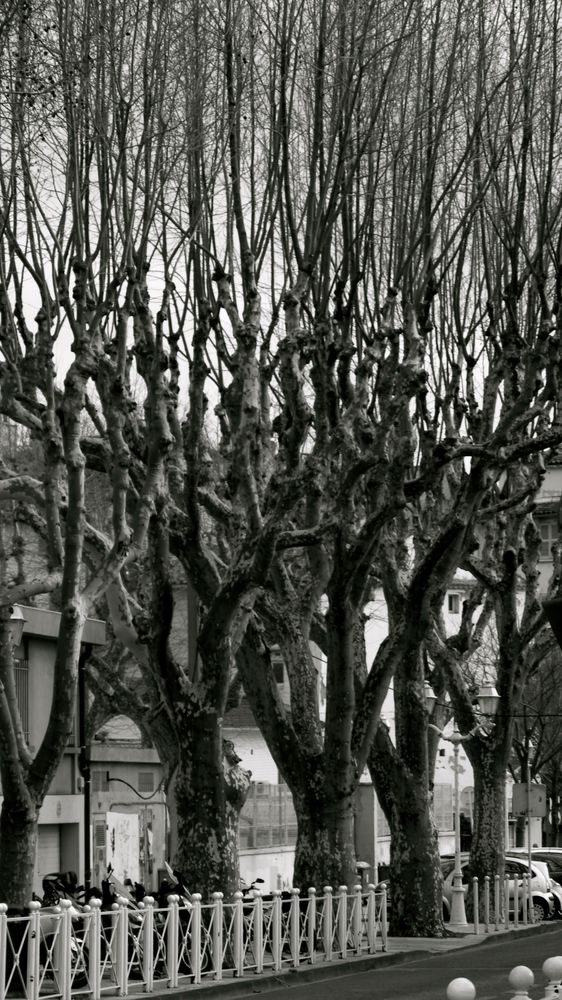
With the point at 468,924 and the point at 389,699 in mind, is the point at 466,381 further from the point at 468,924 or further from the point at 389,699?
the point at 389,699

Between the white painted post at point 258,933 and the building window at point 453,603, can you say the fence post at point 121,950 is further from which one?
the building window at point 453,603

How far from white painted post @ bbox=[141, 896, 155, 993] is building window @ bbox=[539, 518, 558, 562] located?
176ft

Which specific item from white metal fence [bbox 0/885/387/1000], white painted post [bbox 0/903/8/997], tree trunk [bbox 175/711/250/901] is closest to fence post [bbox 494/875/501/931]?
white metal fence [bbox 0/885/387/1000]

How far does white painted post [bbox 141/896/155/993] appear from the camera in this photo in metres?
17.0

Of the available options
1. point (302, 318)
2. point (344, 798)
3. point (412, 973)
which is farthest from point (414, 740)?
point (302, 318)

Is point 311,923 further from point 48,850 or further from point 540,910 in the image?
point 540,910

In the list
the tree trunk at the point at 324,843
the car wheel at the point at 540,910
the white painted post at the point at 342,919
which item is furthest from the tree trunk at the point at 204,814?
the car wheel at the point at 540,910

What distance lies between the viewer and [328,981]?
65.1ft

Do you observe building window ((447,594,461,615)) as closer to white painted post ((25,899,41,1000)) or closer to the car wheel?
the car wheel

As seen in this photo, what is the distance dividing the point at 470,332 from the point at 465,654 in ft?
22.1

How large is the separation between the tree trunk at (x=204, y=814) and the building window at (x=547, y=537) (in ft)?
168

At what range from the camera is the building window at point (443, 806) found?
5344 centimetres

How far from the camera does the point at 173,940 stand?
17469 mm

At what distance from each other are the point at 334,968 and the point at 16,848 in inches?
274
